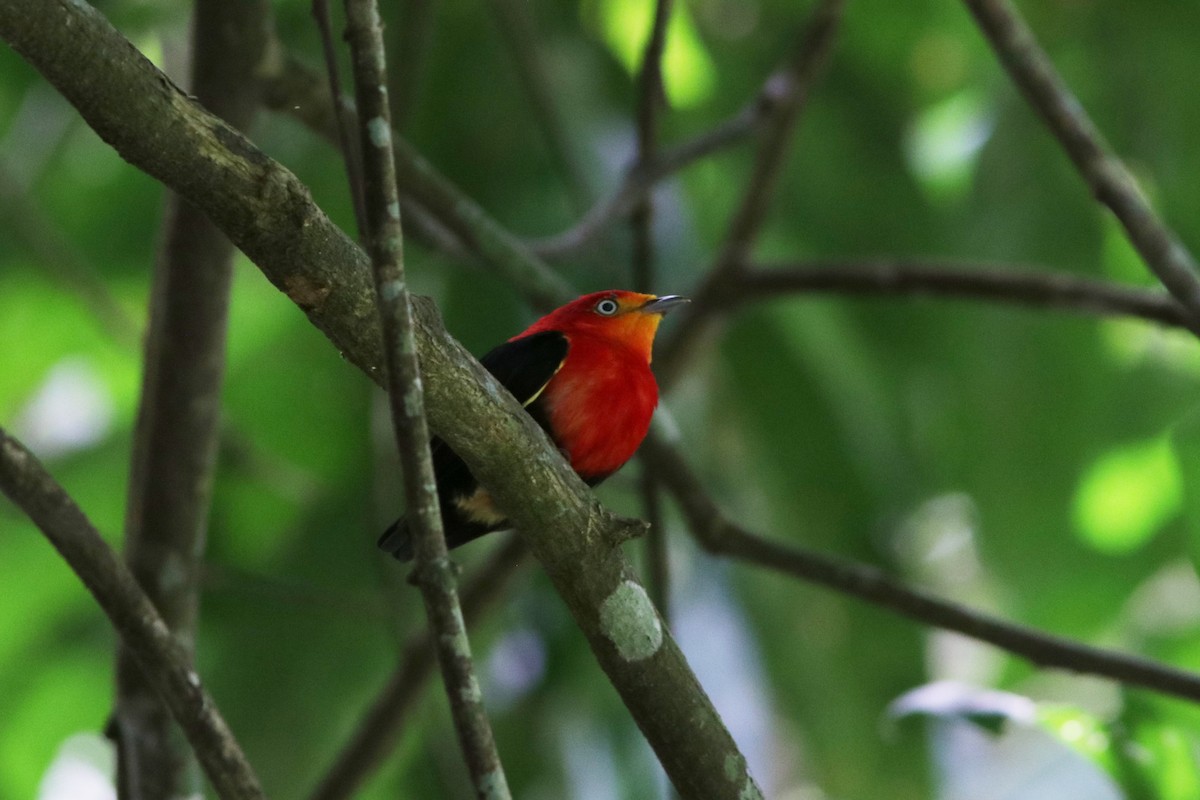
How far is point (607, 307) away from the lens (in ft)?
15.4

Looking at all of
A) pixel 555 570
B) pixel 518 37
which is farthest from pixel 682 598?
pixel 555 570

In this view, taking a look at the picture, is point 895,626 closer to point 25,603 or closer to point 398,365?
point 25,603

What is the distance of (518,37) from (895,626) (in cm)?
288

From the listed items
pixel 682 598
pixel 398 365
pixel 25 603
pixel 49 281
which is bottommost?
pixel 398 365

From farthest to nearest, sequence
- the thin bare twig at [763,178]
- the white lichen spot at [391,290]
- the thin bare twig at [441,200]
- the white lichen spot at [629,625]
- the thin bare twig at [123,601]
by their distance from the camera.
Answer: the thin bare twig at [763,178] → the thin bare twig at [441,200] → the thin bare twig at [123,601] → the white lichen spot at [629,625] → the white lichen spot at [391,290]

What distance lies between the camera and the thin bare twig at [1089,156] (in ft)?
12.6

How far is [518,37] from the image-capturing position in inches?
218

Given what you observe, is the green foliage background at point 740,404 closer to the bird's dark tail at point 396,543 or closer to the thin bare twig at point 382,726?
the thin bare twig at point 382,726

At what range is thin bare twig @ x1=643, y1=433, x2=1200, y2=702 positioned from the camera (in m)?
4.15

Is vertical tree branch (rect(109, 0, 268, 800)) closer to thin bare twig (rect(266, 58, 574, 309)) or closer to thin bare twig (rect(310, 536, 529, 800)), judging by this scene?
thin bare twig (rect(266, 58, 574, 309))

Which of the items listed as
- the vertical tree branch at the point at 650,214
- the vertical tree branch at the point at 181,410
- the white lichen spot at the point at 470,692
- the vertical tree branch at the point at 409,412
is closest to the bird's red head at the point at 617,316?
the vertical tree branch at the point at 650,214

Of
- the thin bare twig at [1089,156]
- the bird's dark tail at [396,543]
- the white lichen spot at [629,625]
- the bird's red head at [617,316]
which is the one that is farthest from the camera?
the bird's red head at [617,316]

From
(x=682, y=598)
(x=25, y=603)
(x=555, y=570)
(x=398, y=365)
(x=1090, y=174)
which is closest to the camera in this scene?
(x=398, y=365)

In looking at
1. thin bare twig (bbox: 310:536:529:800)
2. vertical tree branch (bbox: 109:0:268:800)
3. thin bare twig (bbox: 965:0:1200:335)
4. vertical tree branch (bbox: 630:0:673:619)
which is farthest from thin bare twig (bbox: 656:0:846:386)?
vertical tree branch (bbox: 109:0:268:800)
